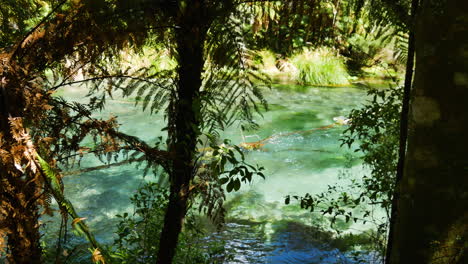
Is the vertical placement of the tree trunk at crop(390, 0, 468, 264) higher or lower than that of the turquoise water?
higher

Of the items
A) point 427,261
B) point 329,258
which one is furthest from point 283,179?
point 427,261

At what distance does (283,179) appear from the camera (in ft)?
19.3

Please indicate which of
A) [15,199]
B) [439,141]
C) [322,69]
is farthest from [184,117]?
[322,69]

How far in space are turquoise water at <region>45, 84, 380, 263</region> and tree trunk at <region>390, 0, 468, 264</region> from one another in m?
2.00

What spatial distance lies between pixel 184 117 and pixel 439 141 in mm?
1240

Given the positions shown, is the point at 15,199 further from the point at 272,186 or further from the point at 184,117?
the point at 272,186

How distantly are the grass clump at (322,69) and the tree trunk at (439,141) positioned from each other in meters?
9.31

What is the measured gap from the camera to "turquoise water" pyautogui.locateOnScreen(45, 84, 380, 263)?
425cm

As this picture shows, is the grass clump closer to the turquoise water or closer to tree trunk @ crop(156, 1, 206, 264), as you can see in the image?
the turquoise water

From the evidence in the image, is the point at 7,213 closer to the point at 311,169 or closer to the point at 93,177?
the point at 93,177

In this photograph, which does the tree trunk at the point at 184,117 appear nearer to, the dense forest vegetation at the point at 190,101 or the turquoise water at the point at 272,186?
the dense forest vegetation at the point at 190,101

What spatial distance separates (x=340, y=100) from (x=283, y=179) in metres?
4.60

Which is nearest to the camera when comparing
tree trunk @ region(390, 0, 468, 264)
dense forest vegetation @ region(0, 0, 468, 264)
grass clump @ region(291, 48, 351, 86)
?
dense forest vegetation @ region(0, 0, 468, 264)

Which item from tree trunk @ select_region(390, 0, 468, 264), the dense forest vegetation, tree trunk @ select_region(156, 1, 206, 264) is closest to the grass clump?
the dense forest vegetation
